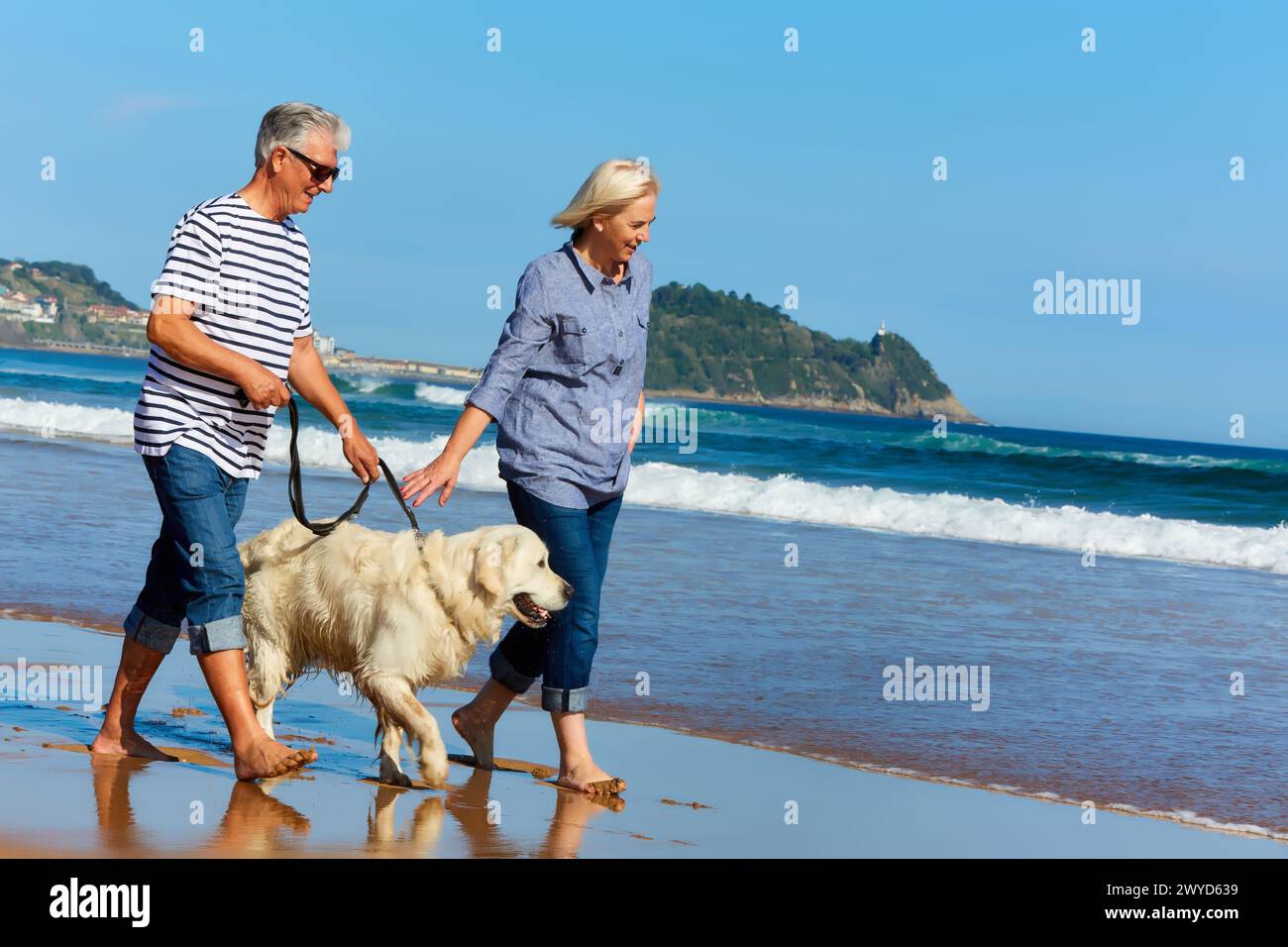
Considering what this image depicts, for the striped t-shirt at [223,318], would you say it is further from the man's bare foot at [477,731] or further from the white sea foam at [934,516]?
the white sea foam at [934,516]

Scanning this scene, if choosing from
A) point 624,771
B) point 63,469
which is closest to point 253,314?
point 624,771

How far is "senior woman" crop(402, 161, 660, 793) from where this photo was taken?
4.55m

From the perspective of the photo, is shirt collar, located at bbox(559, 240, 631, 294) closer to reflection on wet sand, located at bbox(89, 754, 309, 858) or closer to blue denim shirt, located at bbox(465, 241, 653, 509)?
blue denim shirt, located at bbox(465, 241, 653, 509)

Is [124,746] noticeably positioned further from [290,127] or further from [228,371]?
[290,127]

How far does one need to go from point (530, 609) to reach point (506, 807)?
25.8 inches

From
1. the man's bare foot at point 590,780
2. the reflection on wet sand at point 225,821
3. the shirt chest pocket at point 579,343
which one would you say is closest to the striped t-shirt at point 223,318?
the shirt chest pocket at point 579,343

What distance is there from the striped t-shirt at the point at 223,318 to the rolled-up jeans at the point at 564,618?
960 mm

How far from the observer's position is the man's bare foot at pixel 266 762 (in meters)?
4.16

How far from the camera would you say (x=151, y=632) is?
14.8 feet

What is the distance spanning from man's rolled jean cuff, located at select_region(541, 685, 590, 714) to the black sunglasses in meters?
1.91

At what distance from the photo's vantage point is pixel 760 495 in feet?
59.8

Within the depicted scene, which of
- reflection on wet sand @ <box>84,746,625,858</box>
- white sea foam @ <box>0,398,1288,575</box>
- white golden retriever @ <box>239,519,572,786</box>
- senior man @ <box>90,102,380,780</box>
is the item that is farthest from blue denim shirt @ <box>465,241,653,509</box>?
white sea foam @ <box>0,398,1288,575</box>

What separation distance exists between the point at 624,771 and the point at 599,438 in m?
1.26
